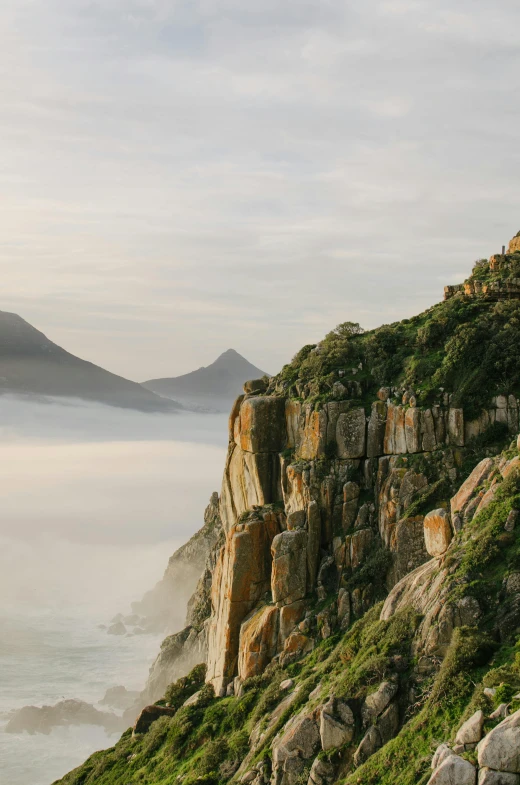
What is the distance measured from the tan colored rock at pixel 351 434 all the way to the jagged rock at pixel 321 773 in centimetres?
2128

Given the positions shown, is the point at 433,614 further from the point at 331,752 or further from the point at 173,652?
the point at 173,652

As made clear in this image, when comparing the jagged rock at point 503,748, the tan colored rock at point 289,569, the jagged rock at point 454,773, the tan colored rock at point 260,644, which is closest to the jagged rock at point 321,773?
the jagged rock at point 454,773

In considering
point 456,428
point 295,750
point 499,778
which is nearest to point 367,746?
point 295,750

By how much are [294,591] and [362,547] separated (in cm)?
515

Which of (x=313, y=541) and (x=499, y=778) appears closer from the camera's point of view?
(x=499, y=778)

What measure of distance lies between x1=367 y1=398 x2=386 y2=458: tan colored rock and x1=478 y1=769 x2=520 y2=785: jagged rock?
88.4 feet

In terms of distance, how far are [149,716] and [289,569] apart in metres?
17.3

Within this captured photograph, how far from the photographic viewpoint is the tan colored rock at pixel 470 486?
38688 millimetres

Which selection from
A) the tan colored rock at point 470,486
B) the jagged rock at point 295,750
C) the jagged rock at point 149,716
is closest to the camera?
the jagged rock at point 295,750

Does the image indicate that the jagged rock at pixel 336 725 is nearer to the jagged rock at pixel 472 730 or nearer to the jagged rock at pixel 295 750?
the jagged rock at pixel 295 750

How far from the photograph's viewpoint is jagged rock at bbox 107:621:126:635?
132 meters

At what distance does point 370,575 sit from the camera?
43.3 m

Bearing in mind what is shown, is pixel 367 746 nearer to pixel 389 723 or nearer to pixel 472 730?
pixel 389 723

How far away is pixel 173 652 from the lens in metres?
80.9
